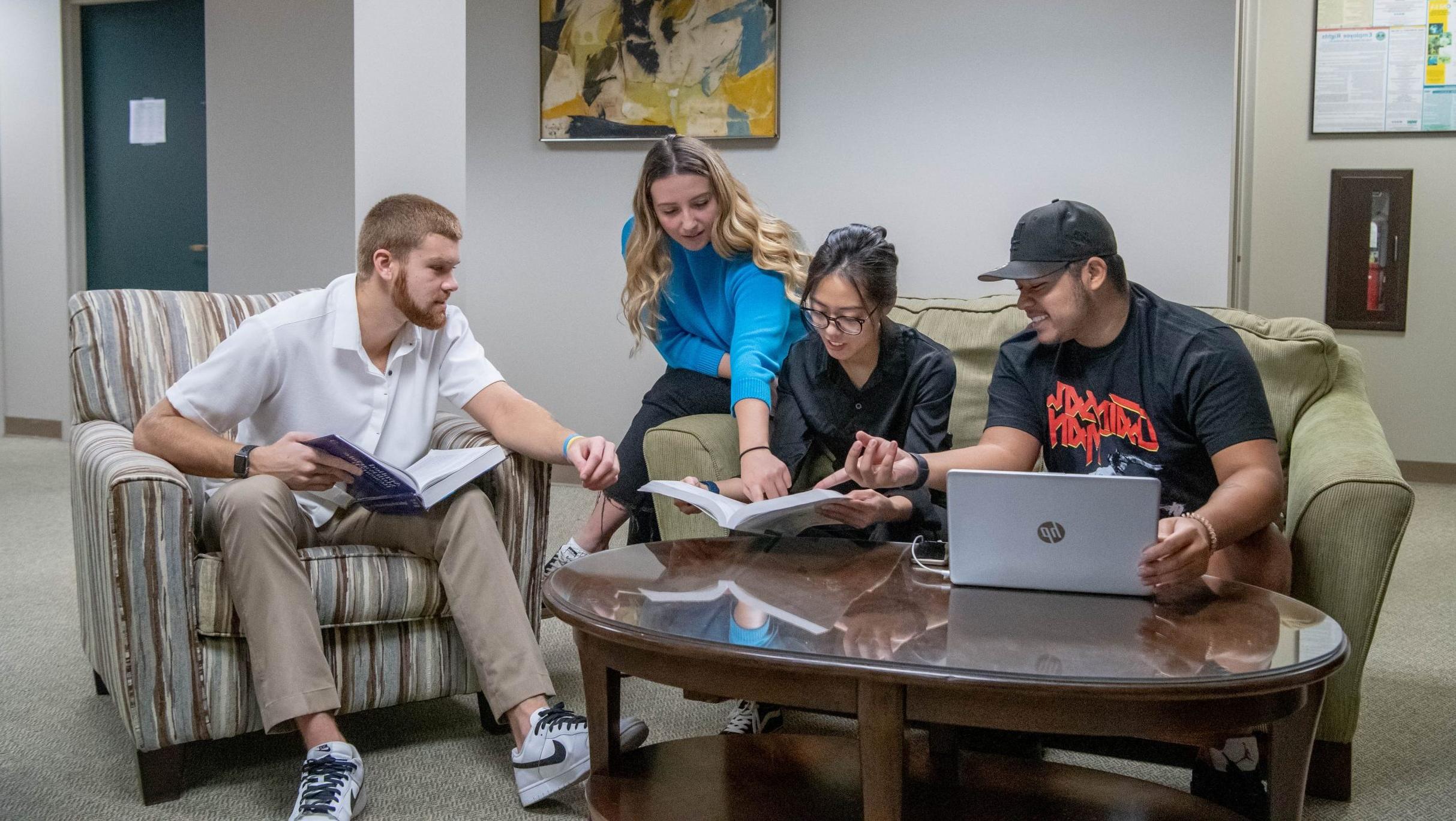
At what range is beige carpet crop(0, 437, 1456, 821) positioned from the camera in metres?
1.97

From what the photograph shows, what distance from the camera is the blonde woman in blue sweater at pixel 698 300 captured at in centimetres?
259

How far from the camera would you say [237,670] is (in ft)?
6.57

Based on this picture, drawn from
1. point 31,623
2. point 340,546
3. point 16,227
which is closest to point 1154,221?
point 340,546

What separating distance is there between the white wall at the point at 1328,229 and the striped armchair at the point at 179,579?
4039mm

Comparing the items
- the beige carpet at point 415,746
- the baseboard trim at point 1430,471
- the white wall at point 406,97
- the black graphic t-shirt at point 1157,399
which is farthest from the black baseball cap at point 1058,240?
the baseboard trim at point 1430,471

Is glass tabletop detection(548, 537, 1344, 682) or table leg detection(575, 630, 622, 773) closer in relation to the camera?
glass tabletop detection(548, 537, 1344, 682)

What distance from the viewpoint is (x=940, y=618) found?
1517 mm

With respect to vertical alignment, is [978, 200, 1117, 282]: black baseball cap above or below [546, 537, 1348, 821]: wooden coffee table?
above

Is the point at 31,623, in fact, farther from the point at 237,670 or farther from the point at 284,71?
the point at 284,71

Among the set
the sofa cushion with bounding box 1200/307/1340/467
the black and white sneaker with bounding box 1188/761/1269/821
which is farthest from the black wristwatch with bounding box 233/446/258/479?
the sofa cushion with bounding box 1200/307/1340/467

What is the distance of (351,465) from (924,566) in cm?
93

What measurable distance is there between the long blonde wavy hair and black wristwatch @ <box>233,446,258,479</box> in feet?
3.21

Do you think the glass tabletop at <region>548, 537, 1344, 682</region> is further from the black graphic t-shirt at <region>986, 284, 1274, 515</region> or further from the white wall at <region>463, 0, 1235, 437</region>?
the white wall at <region>463, 0, 1235, 437</region>

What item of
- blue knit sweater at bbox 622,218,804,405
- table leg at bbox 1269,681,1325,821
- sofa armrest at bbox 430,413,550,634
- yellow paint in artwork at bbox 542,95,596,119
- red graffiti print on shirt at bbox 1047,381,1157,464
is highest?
yellow paint in artwork at bbox 542,95,596,119
